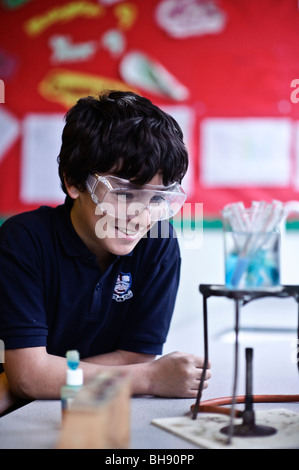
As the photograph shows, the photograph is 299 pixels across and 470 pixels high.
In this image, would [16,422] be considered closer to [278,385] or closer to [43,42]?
[278,385]

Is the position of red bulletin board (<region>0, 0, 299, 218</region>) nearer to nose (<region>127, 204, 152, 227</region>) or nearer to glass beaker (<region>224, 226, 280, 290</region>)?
nose (<region>127, 204, 152, 227</region>)

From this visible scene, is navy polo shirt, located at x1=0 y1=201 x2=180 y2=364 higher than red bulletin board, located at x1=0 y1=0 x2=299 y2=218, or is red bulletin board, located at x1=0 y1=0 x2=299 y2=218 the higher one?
red bulletin board, located at x1=0 y1=0 x2=299 y2=218

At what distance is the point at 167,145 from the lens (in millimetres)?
1274

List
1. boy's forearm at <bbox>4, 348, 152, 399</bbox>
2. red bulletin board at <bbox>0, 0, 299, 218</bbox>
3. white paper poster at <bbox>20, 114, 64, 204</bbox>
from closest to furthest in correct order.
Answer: boy's forearm at <bbox>4, 348, 152, 399</bbox>
red bulletin board at <bbox>0, 0, 299, 218</bbox>
white paper poster at <bbox>20, 114, 64, 204</bbox>

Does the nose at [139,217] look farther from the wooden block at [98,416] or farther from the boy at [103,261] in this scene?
the wooden block at [98,416]

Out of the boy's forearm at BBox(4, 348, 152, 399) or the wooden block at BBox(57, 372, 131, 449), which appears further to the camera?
the boy's forearm at BBox(4, 348, 152, 399)

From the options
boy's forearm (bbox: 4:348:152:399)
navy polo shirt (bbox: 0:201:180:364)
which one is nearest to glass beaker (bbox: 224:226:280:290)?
boy's forearm (bbox: 4:348:152:399)

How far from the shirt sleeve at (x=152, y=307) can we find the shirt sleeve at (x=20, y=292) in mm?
280

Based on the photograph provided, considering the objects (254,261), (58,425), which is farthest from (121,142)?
(58,425)

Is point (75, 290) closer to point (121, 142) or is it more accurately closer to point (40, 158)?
point (121, 142)

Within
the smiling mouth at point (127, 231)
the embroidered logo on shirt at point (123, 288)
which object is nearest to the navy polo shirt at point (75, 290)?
the embroidered logo on shirt at point (123, 288)

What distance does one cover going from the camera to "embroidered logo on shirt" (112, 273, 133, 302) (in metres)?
1.40

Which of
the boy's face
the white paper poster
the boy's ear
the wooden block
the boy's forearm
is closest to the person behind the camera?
the wooden block
